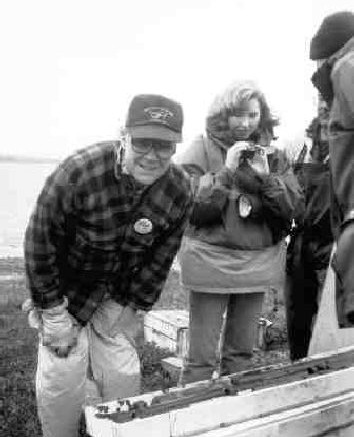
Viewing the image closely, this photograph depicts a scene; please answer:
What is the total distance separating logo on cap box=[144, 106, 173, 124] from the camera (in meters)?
3.07

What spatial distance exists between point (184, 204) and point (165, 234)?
20 cm

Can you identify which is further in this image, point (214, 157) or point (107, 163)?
point (214, 157)

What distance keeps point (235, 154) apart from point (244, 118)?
28 centimetres

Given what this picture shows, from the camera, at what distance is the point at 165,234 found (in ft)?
11.7

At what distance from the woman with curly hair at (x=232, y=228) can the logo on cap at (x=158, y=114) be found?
685mm

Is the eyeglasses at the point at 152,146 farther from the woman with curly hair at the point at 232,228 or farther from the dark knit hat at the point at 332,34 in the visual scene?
the dark knit hat at the point at 332,34

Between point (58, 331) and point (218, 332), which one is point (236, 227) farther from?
point (58, 331)

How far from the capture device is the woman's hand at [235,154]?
372 cm

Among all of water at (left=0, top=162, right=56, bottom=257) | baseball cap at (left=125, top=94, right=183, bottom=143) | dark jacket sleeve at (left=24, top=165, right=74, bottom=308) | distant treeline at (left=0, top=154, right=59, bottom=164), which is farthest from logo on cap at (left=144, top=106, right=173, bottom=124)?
distant treeline at (left=0, top=154, right=59, bottom=164)

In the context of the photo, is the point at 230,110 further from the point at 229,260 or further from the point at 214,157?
the point at 229,260

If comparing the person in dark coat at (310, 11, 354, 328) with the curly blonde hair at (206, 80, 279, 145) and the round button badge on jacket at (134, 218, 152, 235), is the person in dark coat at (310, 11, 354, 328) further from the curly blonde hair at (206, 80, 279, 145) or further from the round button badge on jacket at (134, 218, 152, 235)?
the curly blonde hair at (206, 80, 279, 145)

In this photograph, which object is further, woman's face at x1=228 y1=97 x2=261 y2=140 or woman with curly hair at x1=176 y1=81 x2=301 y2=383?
woman's face at x1=228 y1=97 x2=261 y2=140

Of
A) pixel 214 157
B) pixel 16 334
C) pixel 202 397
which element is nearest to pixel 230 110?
pixel 214 157

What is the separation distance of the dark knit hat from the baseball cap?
72 cm
